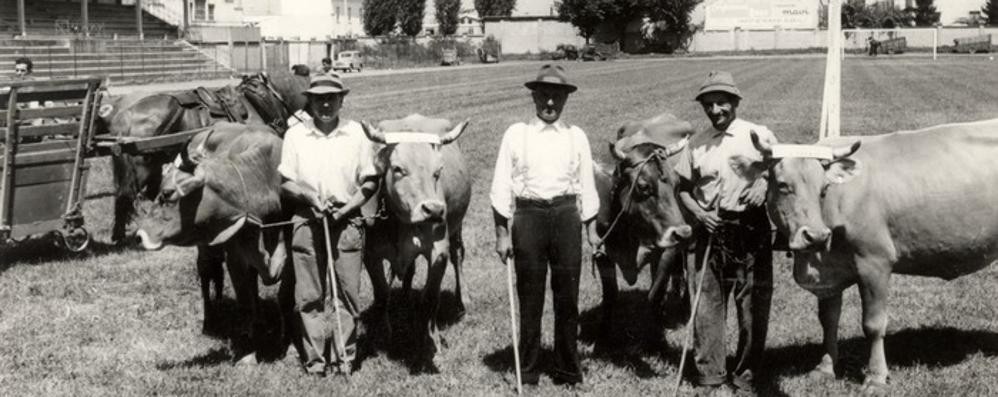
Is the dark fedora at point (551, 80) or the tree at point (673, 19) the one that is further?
the tree at point (673, 19)

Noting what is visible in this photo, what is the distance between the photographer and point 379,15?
9588 cm

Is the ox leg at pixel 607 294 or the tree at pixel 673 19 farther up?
the tree at pixel 673 19

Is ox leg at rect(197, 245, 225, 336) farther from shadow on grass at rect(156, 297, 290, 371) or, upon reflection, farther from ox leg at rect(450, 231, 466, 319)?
ox leg at rect(450, 231, 466, 319)

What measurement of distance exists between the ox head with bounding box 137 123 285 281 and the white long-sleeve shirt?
192 centimetres

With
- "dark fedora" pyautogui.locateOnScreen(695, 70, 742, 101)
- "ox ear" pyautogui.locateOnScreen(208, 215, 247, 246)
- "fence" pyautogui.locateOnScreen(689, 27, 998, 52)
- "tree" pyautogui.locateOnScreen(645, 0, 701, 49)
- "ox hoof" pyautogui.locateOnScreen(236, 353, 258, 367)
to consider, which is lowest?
"ox hoof" pyautogui.locateOnScreen(236, 353, 258, 367)

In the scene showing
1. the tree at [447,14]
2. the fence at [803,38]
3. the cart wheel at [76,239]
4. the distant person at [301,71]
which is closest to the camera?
the cart wheel at [76,239]

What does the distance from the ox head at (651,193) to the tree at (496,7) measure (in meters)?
102

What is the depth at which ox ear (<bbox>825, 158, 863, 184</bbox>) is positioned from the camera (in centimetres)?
662

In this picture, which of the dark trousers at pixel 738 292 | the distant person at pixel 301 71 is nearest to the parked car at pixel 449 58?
the distant person at pixel 301 71

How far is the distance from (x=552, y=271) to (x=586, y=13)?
8517cm

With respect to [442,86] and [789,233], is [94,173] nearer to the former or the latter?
[789,233]

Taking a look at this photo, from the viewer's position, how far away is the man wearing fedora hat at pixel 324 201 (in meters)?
7.27

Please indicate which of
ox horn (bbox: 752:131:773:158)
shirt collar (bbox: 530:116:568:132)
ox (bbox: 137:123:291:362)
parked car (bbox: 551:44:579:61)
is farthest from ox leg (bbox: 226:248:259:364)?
parked car (bbox: 551:44:579:61)

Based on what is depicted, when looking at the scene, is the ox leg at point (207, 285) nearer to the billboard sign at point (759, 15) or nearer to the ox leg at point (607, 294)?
the ox leg at point (607, 294)
